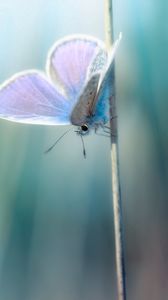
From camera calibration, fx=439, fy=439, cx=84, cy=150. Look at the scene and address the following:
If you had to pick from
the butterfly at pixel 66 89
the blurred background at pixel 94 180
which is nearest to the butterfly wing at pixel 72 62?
the butterfly at pixel 66 89

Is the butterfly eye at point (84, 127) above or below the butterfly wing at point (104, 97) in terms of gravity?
below

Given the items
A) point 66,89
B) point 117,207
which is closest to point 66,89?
point 66,89

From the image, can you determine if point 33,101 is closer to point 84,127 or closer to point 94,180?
point 84,127

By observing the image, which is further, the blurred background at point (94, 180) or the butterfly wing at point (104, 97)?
the blurred background at point (94, 180)

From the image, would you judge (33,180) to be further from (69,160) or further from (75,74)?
(75,74)

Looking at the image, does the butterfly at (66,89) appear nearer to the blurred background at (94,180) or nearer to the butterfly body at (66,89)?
the butterfly body at (66,89)

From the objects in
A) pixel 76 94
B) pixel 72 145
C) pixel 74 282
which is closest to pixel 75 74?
pixel 76 94

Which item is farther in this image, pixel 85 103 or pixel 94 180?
pixel 94 180

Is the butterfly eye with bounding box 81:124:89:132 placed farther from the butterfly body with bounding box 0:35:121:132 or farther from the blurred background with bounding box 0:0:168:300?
the blurred background with bounding box 0:0:168:300
